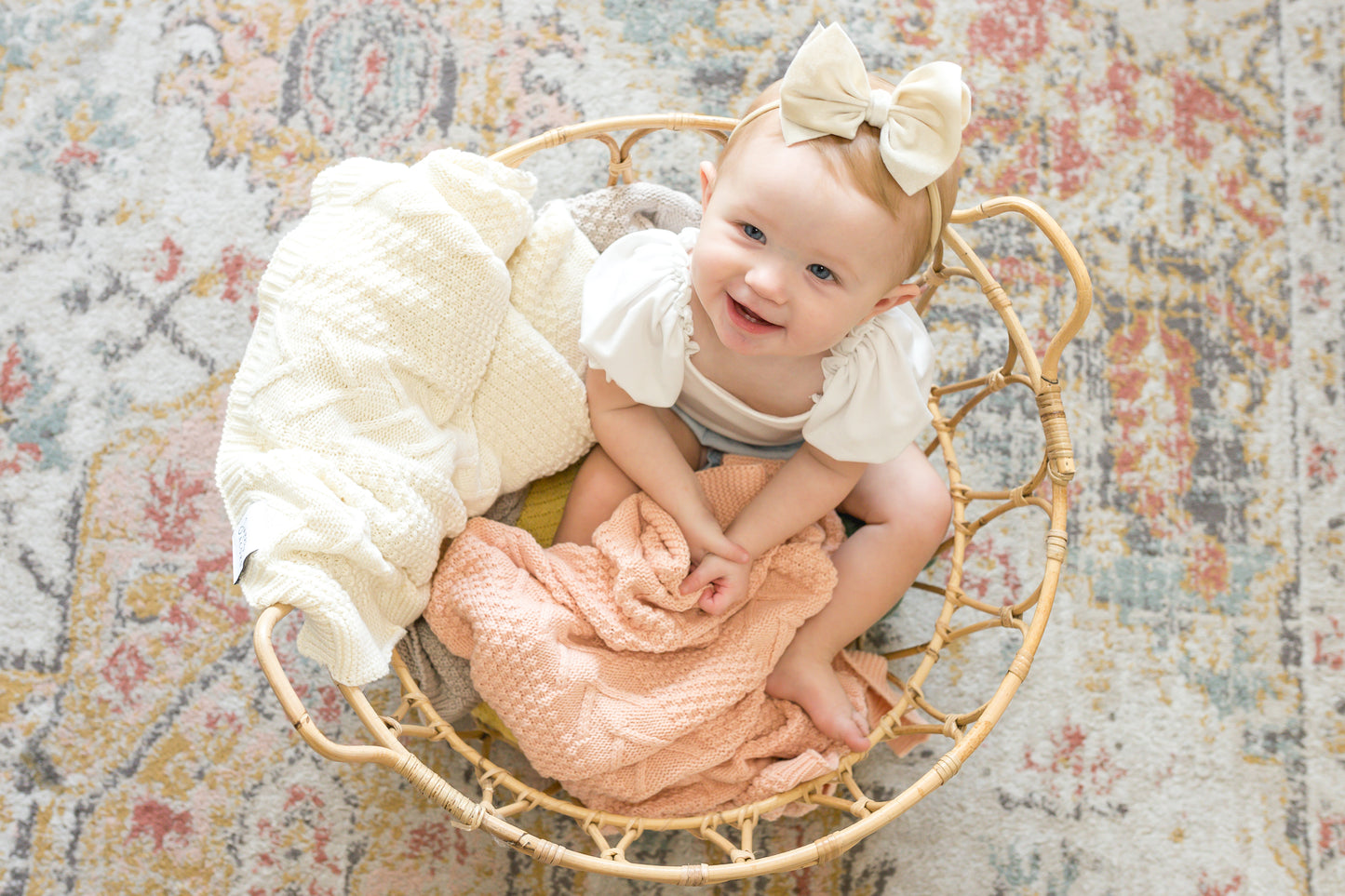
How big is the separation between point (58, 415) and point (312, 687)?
0.45m

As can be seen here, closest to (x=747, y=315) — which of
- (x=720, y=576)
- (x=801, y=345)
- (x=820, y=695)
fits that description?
(x=801, y=345)

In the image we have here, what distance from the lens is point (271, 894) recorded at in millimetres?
1134

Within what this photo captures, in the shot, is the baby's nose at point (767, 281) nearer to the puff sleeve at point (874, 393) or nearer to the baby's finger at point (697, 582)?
the puff sleeve at point (874, 393)

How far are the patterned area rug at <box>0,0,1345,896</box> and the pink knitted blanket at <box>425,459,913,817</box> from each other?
0.74 ft

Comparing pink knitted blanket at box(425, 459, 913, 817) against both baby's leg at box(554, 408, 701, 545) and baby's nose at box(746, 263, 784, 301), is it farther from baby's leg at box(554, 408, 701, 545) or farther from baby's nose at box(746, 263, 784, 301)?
baby's nose at box(746, 263, 784, 301)

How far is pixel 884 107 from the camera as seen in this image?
81 centimetres

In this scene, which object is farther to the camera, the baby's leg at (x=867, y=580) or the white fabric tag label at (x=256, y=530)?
the baby's leg at (x=867, y=580)

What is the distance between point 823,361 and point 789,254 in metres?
0.17

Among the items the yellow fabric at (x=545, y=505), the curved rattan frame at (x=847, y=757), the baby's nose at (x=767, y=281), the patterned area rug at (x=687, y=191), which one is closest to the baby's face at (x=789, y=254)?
the baby's nose at (x=767, y=281)

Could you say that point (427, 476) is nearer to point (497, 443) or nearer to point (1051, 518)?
point (497, 443)

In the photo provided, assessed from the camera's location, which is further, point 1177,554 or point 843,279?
point 1177,554

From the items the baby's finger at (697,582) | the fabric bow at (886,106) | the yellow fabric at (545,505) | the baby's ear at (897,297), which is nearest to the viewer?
the fabric bow at (886,106)

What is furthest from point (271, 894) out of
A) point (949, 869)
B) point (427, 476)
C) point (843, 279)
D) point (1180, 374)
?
point (1180, 374)

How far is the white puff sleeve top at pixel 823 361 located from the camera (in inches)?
38.3
